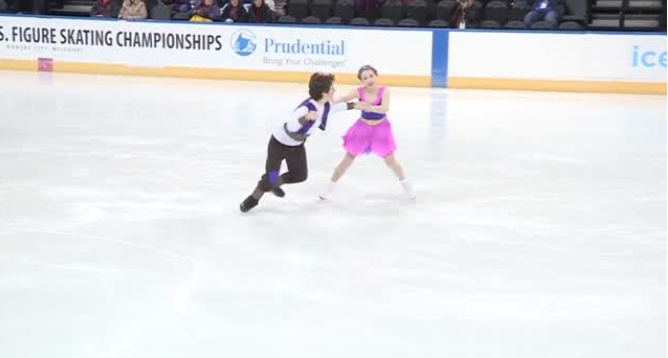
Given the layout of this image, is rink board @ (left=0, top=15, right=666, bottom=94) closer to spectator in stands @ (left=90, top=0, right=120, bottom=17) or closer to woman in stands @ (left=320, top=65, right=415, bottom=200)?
spectator in stands @ (left=90, top=0, right=120, bottom=17)

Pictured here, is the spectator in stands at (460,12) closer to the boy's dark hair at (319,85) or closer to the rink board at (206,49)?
the rink board at (206,49)

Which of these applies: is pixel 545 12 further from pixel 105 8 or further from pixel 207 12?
pixel 105 8

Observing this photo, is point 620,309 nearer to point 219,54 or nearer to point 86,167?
point 86,167

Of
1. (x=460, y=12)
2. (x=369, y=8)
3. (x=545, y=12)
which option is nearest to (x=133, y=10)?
(x=369, y=8)

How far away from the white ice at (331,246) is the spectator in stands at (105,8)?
7.13 metres

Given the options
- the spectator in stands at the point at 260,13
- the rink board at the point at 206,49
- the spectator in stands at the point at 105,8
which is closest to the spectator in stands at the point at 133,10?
the rink board at the point at 206,49

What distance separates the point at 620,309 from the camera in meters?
4.38

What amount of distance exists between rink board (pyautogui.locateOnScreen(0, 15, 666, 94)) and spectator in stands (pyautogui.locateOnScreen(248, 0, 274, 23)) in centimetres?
28

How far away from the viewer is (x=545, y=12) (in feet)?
49.3

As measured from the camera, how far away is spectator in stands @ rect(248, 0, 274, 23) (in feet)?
51.1

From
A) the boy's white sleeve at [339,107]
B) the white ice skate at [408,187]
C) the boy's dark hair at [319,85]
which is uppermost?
the boy's dark hair at [319,85]

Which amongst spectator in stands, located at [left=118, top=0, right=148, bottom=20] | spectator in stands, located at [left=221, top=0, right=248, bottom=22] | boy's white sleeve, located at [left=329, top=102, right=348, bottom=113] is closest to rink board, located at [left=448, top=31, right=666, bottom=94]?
spectator in stands, located at [left=221, top=0, right=248, bottom=22]

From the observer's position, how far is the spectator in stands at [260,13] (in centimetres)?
1557

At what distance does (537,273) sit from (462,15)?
10.8m
